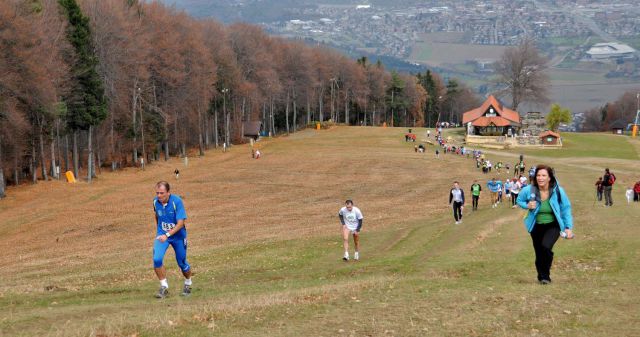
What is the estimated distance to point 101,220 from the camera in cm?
4281

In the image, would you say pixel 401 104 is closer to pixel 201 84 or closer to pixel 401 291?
pixel 201 84

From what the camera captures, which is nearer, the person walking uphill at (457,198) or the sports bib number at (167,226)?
A: the sports bib number at (167,226)

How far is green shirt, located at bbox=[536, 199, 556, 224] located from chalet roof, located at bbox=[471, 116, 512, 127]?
100 m

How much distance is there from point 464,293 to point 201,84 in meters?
79.1

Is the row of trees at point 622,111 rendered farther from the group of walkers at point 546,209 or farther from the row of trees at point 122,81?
the group of walkers at point 546,209

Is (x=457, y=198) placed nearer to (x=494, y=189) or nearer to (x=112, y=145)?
(x=494, y=189)

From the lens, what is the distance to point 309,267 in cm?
2028

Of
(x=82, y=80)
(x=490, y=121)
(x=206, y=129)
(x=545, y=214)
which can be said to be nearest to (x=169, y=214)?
(x=545, y=214)

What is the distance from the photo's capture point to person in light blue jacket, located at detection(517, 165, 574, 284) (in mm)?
12242

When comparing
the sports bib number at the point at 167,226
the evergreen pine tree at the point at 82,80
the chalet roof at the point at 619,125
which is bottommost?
the chalet roof at the point at 619,125

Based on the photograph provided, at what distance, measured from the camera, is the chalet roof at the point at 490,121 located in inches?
4341

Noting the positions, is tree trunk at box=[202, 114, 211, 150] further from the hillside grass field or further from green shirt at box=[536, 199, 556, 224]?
green shirt at box=[536, 199, 556, 224]

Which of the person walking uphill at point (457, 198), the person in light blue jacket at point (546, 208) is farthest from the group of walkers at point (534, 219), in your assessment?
the person walking uphill at point (457, 198)

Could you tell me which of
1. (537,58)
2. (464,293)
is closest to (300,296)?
(464,293)
